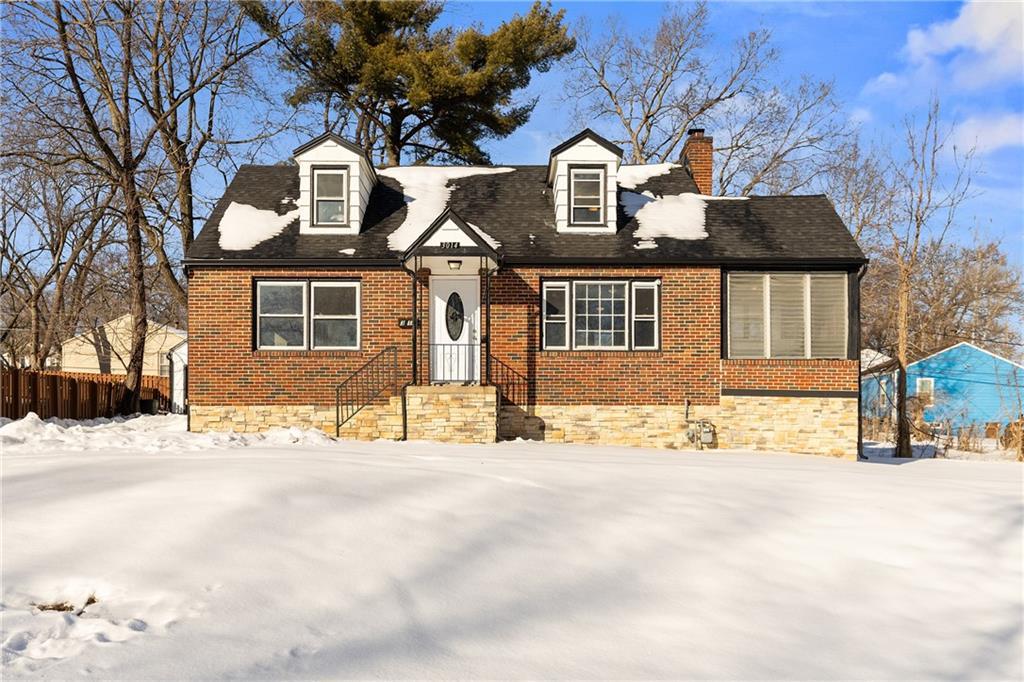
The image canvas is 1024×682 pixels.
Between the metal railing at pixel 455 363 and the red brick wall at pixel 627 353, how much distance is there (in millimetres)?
488

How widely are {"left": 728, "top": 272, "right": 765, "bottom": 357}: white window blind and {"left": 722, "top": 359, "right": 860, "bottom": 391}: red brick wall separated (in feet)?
0.92

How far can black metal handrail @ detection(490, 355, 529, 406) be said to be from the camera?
14.0 meters

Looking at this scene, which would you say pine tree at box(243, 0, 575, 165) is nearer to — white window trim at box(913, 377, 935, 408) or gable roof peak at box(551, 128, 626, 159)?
gable roof peak at box(551, 128, 626, 159)

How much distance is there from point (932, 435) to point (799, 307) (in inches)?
397

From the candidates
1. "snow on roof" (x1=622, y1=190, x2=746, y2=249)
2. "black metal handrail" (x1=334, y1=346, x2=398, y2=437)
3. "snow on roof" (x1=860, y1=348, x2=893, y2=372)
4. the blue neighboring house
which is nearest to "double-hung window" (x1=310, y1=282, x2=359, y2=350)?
"black metal handrail" (x1=334, y1=346, x2=398, y2=437)

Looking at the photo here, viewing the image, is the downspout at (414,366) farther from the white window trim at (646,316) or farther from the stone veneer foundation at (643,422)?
the white window trim at (646,316)

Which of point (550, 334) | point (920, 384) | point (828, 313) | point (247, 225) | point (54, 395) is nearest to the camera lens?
point (828, 313)

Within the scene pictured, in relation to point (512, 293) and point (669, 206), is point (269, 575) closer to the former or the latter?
point (512, 293)

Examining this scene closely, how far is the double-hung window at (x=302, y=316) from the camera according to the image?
13984 millimetres

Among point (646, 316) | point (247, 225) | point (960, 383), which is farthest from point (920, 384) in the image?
point (247, 225)

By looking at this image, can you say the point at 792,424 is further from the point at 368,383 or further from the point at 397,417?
the point at 368,383

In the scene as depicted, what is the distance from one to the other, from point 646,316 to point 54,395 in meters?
15.3

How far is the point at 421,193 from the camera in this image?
16.1 m

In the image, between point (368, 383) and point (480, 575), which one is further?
point (368, 383)
